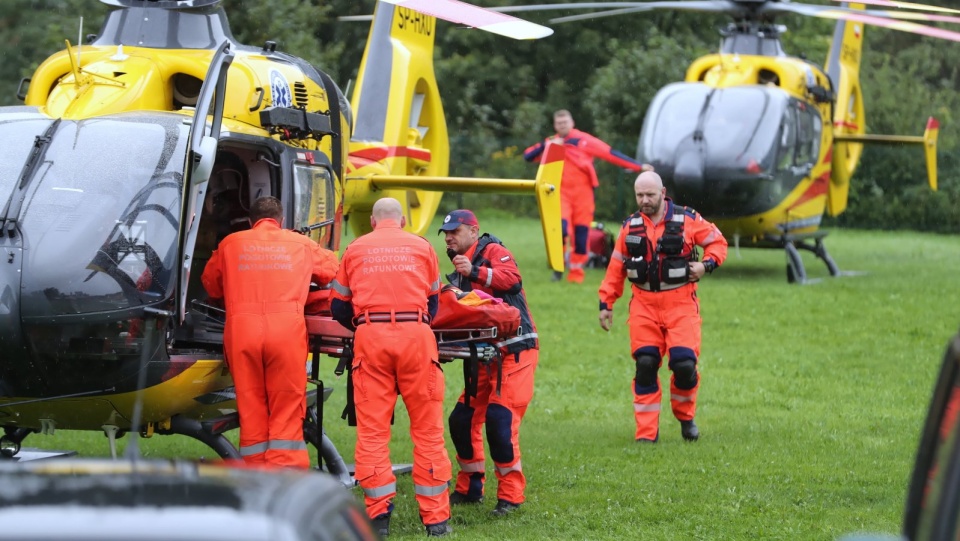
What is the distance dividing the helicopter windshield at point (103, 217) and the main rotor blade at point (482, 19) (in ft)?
4.62

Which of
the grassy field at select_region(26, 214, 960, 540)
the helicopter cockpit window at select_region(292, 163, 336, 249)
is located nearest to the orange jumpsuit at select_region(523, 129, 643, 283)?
the grassy field at select_region(26, 214, 960, 540)

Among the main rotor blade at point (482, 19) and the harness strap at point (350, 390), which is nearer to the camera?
the main rotor blade at point (482, 19)

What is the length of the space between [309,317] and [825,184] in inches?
533

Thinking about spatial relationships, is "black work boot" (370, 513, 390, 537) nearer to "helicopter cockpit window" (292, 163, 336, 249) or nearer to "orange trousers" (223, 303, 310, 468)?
"orange trousers" (223, 303, 310, 468)

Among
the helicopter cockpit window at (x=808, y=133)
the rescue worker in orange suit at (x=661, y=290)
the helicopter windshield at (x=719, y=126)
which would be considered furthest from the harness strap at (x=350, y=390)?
the helicopter cockpit window at (x=808, y=133)

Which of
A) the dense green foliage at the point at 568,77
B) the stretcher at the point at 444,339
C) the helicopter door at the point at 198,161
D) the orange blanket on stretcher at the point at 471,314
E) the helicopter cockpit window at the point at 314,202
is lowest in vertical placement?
the dense green foliage at the point at 568,77

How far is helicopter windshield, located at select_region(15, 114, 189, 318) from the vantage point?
6379mm

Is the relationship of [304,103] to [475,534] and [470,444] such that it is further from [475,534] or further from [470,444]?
[475,534]

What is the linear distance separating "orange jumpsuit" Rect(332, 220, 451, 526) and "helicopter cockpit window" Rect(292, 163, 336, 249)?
1255mm

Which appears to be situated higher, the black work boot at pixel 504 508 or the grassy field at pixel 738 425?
the black work boot at pixel 504 508

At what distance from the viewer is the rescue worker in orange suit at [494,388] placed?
7.40m

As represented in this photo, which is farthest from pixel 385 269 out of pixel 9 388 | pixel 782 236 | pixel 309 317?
pixel 782 236

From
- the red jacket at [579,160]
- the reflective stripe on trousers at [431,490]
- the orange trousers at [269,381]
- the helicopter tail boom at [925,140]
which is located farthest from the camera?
the helicopter tail boom at [925,140]

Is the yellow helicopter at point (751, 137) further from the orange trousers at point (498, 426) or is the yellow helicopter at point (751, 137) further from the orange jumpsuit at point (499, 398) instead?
the orange trousers at point (498, 426)
